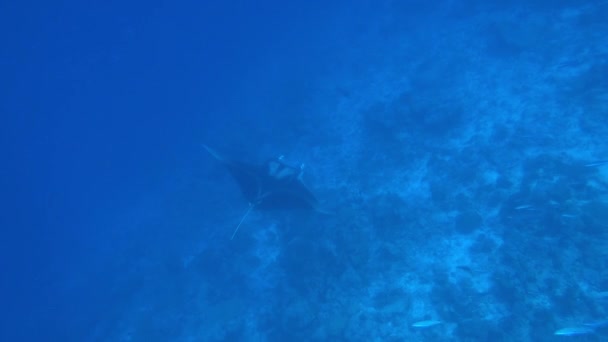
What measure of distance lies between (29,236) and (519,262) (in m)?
28.1

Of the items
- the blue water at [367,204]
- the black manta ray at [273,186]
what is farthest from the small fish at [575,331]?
the black manta ray at [273,186]

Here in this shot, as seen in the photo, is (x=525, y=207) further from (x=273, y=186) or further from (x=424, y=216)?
(x=273, y=186)

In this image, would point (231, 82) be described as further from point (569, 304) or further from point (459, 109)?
point (569, 304)

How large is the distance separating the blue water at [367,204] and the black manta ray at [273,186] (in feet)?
2.76

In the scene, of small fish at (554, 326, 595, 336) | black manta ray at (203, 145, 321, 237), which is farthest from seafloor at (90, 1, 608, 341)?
black manta ray at (203, 145, 321, 237)

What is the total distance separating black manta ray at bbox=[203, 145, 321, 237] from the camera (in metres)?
10.5

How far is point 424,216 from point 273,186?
15.0 ft

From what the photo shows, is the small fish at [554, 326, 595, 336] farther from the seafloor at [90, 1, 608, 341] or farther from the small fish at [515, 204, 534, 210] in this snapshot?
the small fish at [515, 204, 534, 210]

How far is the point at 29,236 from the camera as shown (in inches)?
934

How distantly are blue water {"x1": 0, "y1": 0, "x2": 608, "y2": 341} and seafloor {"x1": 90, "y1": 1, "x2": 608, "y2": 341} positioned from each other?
0.06 metres

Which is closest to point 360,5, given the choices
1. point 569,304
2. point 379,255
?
point 379,255

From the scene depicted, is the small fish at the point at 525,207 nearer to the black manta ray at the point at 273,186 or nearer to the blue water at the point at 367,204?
the blue water at the point at 367,204

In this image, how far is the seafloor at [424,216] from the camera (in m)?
8.41

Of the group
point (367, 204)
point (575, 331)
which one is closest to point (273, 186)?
point (367, 204)
